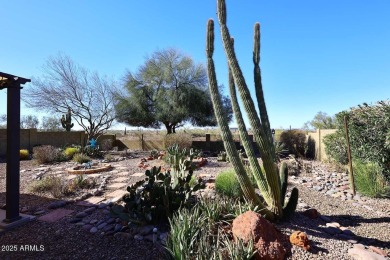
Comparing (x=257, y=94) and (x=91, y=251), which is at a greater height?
(x=257, y=94)

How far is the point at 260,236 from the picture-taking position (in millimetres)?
2648

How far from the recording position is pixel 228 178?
4.74 meters

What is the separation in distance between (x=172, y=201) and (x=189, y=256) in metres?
1.07

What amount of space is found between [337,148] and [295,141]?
162 inches

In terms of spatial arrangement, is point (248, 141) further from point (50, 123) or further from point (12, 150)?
point (50, 123)

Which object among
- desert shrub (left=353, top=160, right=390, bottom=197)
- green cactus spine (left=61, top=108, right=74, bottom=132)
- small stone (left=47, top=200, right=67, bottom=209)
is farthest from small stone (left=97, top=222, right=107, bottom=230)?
green cactus spine (left=61, top=108, right=74, bottom=132)

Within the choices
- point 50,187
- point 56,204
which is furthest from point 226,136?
point 50,187

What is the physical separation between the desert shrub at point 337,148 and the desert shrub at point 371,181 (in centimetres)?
228

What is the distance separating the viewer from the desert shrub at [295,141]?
1259cm

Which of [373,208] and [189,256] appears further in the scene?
[373,208]

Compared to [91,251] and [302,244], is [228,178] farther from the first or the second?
[91,251]

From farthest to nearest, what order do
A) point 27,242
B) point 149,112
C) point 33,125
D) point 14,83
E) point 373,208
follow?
point 33,125
point 149,112
point 373,208
point 14,83
point 27,242

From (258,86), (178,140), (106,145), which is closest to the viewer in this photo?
(258,86)

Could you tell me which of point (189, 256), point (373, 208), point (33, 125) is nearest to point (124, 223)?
point (189, 256)
